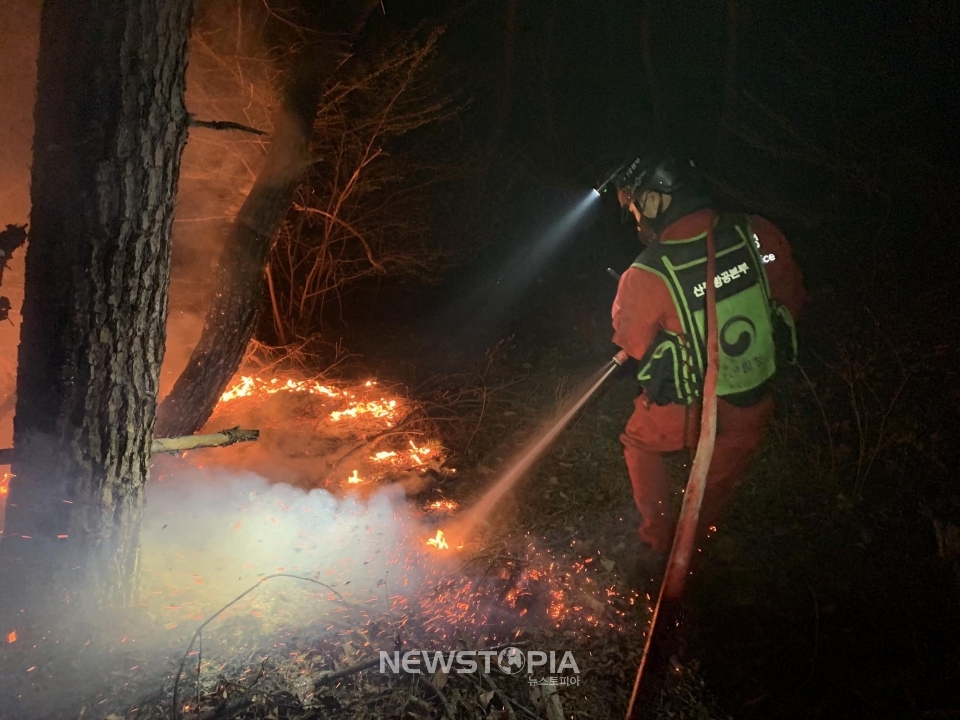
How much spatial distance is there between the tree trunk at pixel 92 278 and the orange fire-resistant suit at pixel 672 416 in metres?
3.11

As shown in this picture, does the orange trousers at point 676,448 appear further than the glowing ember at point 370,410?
No

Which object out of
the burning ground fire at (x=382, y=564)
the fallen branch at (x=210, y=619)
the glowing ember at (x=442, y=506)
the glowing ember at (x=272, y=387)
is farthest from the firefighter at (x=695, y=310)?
the glowing ember at (x=272, y=387)

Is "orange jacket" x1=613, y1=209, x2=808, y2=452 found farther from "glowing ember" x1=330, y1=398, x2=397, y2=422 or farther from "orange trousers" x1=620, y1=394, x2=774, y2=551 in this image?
"glowing ember" x1=330, y1=398, x2=397, y2=422

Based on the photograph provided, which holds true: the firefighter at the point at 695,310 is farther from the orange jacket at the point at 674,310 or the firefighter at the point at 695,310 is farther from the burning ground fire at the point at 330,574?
the burning ground fire at the point at 330,574

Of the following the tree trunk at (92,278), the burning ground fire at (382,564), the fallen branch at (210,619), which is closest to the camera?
the tree trunk at (92,278)

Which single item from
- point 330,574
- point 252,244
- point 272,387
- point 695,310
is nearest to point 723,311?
point 695,310

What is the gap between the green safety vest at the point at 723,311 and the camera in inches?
153

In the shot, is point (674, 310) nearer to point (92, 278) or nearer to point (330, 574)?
point (330, 574)

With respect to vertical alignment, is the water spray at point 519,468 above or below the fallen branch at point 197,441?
below

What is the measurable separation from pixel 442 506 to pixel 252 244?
3.26 metres

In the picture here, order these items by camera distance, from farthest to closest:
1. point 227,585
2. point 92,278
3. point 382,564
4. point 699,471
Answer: point 382,564 < point 227,585 < point 699,471 < point 92,278

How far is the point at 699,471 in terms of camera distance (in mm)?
3803

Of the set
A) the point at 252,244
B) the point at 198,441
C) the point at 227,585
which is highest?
the point at 252,244

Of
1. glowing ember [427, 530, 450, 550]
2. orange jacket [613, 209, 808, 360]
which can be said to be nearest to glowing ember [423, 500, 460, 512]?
glowing ember [427, 530, 450, 550]
